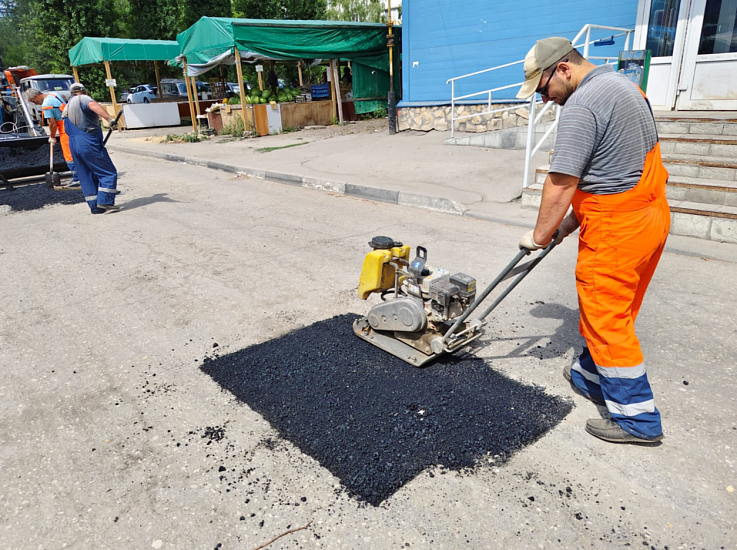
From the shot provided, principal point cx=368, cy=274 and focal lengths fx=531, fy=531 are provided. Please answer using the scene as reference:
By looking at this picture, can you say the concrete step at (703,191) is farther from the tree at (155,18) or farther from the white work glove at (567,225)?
the tree at (155,18)

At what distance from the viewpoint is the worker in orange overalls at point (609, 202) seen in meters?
2.42

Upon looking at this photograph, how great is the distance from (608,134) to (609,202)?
1.01 ft

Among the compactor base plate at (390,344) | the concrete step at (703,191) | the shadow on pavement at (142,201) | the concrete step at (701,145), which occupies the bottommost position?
the shadow on pavement at (142,201)

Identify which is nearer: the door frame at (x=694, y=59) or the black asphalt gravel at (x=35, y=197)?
the door frame at (x=694, y=59)

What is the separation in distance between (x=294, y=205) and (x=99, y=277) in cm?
354

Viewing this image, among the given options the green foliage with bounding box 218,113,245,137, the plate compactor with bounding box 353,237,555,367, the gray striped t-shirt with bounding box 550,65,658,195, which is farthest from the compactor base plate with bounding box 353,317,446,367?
the green foliage with bounding box 218,113,245,137

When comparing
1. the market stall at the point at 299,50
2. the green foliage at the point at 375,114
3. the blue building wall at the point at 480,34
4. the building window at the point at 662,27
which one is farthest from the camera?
the green foliage at the point at 375,114

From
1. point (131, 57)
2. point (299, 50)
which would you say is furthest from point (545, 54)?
point (131, 57)

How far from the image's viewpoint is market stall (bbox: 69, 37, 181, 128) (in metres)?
22.2

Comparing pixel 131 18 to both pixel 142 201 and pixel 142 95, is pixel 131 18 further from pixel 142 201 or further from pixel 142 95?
pixel 142 201

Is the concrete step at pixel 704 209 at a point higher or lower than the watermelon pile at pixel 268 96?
lower

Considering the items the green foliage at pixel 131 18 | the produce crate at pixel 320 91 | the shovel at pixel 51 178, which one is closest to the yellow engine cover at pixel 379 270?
the shovel at pixel 51 178

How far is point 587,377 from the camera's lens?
3.08m

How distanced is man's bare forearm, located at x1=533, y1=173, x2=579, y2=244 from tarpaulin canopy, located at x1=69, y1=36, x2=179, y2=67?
24.3m
